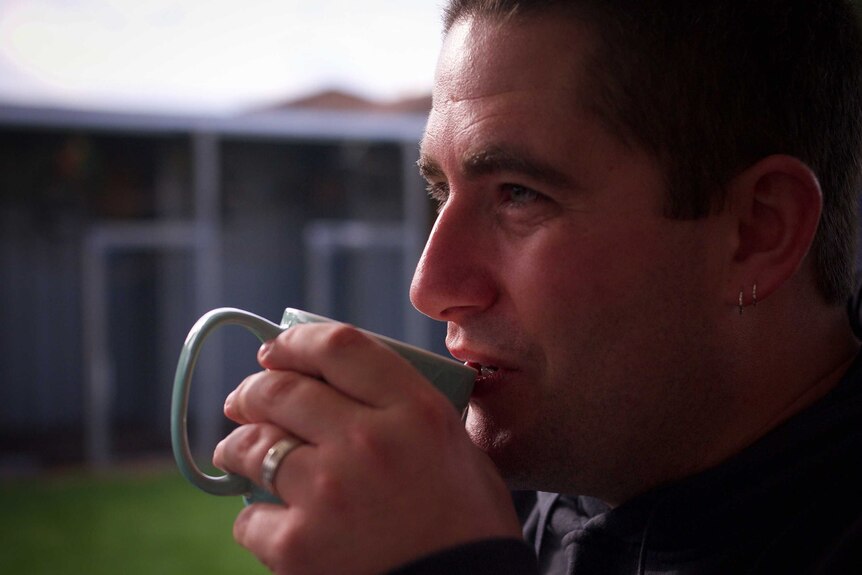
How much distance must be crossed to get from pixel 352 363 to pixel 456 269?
0.21 m

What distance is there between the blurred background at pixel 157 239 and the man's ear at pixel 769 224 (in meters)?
3.97

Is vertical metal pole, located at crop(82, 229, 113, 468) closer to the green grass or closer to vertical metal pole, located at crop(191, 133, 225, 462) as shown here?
the green grass

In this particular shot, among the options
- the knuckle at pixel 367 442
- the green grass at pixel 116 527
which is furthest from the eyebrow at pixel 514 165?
the green grass at pixel 116 527

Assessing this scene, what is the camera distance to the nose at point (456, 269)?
0.91m

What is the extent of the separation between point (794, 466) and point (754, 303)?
0.17 metres

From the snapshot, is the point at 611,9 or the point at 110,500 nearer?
the point at 611,9

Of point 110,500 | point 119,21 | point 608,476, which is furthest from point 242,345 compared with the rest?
point 608,476

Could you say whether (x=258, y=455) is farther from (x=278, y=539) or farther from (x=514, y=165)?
(x=514, y=165)

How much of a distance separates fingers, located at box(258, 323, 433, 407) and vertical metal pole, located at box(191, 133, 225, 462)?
218 inches

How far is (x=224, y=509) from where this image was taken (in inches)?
206

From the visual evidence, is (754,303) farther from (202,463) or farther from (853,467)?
(202,463)

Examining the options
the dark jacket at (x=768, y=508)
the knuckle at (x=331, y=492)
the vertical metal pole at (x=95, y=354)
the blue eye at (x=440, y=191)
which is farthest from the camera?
the vertical metal pole at (x=95, y=354)

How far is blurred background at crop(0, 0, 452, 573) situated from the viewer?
17.0ft

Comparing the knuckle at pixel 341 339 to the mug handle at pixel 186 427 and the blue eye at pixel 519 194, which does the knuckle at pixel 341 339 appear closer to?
the mug handle at pixel 186 427
